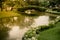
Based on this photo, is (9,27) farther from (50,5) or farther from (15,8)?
(50,5)

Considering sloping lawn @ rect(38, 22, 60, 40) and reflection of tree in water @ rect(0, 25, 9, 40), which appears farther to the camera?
reflection of tree in water @ rect(0, 25, 9, 40)

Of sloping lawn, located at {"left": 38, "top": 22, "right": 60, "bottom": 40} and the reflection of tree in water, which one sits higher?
sloping lawn, located at {"left": 38, "top": 22, "right": 60, "bottom": 40}

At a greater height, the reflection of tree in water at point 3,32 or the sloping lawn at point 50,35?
the sloping lawn at point 50,35

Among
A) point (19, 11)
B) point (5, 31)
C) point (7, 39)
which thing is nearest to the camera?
point (7, 39)

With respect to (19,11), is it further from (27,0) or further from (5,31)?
(5,31)

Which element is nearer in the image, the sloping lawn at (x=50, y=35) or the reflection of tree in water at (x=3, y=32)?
the sloping lawn at (x=50, y=35)

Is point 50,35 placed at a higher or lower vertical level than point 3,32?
higher

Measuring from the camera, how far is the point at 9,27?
62.3 feet

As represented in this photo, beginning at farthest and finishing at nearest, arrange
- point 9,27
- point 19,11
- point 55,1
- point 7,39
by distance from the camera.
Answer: point 55,1 < point 19,11 < point 9,27 < point 7,39

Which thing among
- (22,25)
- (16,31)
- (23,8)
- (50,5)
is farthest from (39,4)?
(16,31)

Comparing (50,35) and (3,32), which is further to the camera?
(3,32)

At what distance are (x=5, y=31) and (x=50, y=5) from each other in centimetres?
1607

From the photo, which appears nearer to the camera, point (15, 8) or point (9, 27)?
point (9, 27)

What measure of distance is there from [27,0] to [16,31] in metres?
15.9
